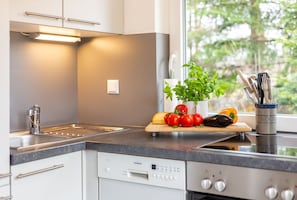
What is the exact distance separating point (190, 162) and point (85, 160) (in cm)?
56

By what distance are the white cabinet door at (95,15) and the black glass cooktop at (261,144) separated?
0.94m

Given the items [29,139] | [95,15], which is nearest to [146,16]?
[95,15]

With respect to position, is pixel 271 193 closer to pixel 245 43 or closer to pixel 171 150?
pixel 171 150

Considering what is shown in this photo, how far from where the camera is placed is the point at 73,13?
2.16 meters

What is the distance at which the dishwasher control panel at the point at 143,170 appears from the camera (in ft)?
5.54

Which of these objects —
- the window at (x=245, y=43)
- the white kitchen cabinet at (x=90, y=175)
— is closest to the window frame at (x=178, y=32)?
the window at (x=245, y=43)

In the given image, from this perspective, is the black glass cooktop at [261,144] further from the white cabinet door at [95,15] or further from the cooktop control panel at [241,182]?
the white cabinet door at [95,15]

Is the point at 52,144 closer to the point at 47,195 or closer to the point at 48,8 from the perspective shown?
the point at 47,195

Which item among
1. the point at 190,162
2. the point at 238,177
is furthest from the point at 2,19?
the point at 238,177

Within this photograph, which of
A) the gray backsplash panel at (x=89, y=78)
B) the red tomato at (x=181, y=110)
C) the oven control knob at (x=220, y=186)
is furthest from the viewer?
the gray backsplash panel at (x=89, y=78)

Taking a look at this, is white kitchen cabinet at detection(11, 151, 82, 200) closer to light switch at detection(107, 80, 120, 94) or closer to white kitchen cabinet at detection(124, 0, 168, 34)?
light switch at detection(107, 80, 120, 94)

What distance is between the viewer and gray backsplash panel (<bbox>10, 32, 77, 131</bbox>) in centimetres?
231

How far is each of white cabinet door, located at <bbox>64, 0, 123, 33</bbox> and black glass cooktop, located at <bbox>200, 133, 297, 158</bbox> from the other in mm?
943

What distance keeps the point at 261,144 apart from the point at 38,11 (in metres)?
1.20
